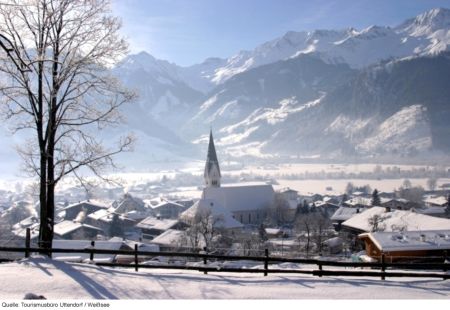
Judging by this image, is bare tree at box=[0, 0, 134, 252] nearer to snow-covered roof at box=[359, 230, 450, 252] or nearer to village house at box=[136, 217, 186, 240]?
snow-covered roof at box=[359, 230, 450, 252]

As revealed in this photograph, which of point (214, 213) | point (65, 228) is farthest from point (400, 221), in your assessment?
point (65, 228)

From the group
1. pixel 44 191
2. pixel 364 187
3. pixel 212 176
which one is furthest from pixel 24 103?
pixel 364 187

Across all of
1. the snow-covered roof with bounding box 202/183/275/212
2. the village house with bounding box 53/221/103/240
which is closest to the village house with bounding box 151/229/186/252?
the village house with bounding box 53/221/103/240

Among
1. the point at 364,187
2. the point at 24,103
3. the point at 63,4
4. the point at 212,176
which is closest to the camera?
the point at 63,4

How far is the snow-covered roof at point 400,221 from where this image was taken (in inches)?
1992

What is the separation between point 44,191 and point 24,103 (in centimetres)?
341

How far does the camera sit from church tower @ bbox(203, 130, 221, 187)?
313 feet

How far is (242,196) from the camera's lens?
10050 cm

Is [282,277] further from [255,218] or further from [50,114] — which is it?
[255,218]

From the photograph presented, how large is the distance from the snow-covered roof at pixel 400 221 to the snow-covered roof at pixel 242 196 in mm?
37678

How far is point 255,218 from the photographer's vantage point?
325ft

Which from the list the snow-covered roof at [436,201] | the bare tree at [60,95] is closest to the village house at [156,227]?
the bare tree at [60,95]

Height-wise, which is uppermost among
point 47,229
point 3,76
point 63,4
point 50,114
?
point 63,4

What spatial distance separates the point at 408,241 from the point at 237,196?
65896 mm
